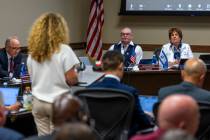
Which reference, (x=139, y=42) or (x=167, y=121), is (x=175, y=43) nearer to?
(x=139, y=42)

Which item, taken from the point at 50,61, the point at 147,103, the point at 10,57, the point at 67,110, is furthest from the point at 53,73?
the point at 10,57

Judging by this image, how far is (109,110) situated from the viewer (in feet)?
11.8

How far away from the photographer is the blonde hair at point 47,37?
380cm

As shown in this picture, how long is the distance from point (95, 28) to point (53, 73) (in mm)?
5364

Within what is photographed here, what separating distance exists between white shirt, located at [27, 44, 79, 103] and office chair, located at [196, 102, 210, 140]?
106 centimetres

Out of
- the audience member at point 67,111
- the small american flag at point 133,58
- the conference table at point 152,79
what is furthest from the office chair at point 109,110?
the small american flag at point 133,58

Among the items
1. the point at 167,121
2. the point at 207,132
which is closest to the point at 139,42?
the point at 207,132

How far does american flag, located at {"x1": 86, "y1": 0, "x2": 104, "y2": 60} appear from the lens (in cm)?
910

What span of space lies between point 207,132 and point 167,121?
1588 mm

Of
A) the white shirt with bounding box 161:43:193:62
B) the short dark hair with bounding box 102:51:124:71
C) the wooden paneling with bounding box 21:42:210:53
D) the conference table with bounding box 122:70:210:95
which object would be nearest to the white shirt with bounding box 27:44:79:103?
the short dark hair with bounding box 102:51:124:71

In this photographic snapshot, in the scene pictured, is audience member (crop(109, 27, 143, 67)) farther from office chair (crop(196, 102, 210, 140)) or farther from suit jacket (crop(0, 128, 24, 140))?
suit jacket (crop(0, 128, 24, 140))

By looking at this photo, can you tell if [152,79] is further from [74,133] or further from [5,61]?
[74,133]

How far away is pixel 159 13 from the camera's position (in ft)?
28.5

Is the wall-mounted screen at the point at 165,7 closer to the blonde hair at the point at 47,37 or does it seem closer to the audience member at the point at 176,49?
the audience member at the point at 176,49
